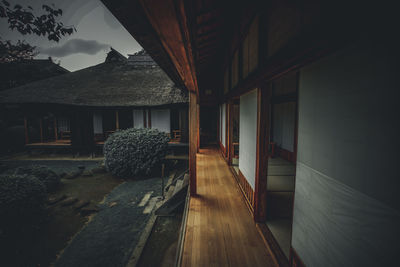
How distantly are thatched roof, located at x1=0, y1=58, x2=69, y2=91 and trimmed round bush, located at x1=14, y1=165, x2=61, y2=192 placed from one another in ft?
36.3

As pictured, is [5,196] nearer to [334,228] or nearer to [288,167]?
[334,228]

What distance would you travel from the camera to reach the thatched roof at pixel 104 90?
11.2 meters

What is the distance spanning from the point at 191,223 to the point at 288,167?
442 cm

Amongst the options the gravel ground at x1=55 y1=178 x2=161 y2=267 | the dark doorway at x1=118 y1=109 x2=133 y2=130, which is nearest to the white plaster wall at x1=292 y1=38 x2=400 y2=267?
the gravel ground at x1=55 y1=178 x2=161 y2=267

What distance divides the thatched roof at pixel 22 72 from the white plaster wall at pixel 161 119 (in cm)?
1141

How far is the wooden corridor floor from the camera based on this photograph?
7.71 feet

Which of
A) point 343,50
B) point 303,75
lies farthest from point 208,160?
point 343,50

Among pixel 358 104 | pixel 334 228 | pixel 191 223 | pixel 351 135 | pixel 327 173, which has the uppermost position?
pixel 358 104

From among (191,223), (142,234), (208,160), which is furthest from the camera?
(208,160)

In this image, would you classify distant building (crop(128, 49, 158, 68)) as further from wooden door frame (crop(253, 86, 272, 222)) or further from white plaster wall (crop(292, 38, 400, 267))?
white plaster wall (crop(292, 38, 400, 267))

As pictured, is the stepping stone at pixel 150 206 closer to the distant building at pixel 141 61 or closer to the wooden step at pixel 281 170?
the wooden step at pixel 281 170

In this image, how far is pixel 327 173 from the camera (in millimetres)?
1383


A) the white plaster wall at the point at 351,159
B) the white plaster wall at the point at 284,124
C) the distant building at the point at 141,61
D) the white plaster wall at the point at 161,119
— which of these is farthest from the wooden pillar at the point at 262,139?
the distant building at the point at 141,61

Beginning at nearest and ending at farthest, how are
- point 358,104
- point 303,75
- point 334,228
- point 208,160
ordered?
point 358,104 < point 334,228 < point 303,75 < point 208,160
